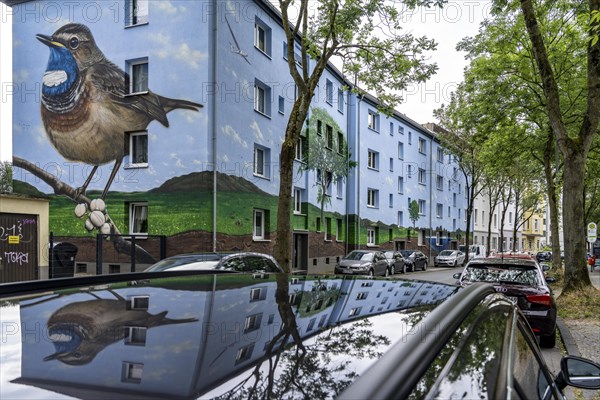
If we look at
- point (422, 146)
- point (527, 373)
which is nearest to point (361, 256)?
point (527, 373)

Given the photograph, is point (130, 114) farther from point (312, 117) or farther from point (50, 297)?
point (50, 297)

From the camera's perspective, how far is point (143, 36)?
18.2 m

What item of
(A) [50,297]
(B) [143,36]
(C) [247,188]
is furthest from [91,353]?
(B) [143,36]

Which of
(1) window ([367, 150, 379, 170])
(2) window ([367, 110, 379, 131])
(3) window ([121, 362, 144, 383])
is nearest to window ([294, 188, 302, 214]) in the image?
(1) window ([367, 150, 379, 170])

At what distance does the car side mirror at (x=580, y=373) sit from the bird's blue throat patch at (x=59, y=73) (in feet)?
69.2

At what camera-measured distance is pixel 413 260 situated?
1222 inches

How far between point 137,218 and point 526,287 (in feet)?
49.2

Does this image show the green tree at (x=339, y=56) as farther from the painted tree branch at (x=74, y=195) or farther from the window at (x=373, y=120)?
the window at (x=373, y=120)

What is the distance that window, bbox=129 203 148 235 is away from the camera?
18156 millimetres

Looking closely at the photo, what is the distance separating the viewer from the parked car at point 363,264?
21562 millimetres

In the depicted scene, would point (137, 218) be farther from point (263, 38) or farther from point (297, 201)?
point (263, 38)

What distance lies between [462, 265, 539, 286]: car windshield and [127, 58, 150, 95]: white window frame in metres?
15.1

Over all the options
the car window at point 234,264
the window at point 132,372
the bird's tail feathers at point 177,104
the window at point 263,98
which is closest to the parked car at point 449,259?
the window at point 263,98

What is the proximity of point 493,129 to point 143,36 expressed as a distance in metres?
14.4
